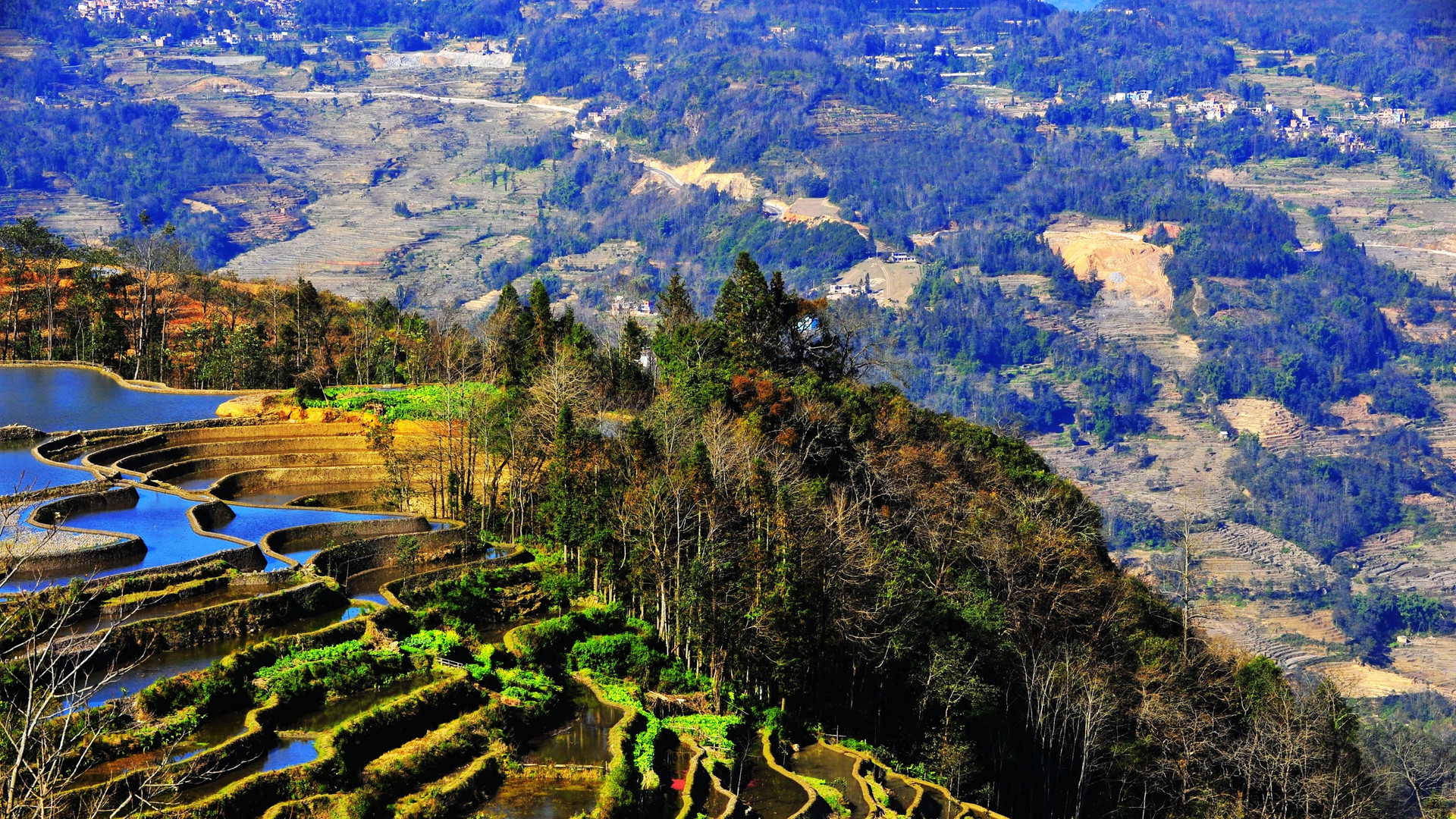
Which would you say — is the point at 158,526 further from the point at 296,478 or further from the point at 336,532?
the point at 296,478

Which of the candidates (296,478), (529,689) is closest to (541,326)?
(296,478)

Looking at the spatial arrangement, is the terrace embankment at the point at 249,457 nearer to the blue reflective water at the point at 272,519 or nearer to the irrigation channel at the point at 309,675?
the irrigation channel at the point at 309,675

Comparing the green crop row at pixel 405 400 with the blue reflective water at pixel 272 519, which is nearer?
the blue reflective water at pixel 272 519

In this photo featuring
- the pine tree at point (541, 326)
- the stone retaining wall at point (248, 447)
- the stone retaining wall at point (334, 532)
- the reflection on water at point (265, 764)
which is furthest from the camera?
the pine tree at point (541, 326)

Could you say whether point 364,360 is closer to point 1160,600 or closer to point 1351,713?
point 1160,600

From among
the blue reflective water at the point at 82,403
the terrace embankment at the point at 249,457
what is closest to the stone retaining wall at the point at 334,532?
the terrace embankment at the point at 249,457

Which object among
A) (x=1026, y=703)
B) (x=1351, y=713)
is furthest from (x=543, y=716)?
(x=1351, y=713)
